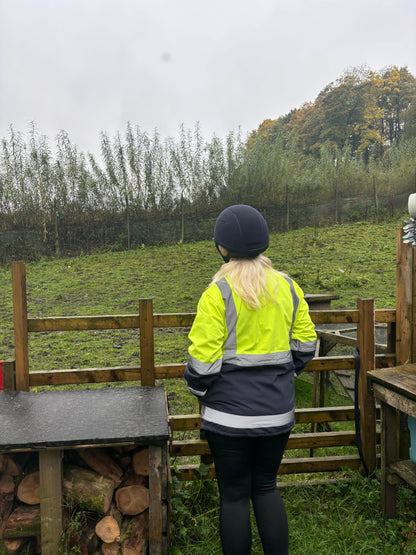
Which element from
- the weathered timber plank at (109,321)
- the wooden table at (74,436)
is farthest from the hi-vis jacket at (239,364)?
the weathered timber plank at (109,321)

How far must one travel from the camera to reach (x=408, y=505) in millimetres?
2256

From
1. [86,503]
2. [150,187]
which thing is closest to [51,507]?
[86,503]

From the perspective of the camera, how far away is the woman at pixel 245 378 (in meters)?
1.49

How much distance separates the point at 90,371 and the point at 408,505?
1.86 m

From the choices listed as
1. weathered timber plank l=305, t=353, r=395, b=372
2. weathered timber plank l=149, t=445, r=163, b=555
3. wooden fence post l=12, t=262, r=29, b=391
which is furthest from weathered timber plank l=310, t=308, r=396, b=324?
wooden fence post l=12, t=262, r=29, b=391

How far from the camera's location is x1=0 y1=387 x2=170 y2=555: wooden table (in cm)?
163

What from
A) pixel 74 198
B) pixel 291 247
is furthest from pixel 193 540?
pixel 74 198

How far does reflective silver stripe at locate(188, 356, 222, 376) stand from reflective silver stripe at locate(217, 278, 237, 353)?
0.23 ft

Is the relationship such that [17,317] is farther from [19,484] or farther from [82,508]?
[82,508]

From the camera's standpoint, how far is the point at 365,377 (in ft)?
8.23

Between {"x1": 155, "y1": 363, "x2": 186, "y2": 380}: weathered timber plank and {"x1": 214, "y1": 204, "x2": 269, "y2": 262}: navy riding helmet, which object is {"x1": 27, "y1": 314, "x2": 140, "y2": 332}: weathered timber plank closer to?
{"x1": 155, "y1": 363, "x2": 186, "y2": 380}: weathered timber plank

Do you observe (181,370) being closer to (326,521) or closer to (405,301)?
(326,521)

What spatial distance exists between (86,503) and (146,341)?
0.83 meters

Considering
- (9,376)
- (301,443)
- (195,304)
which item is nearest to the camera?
(9,376)
